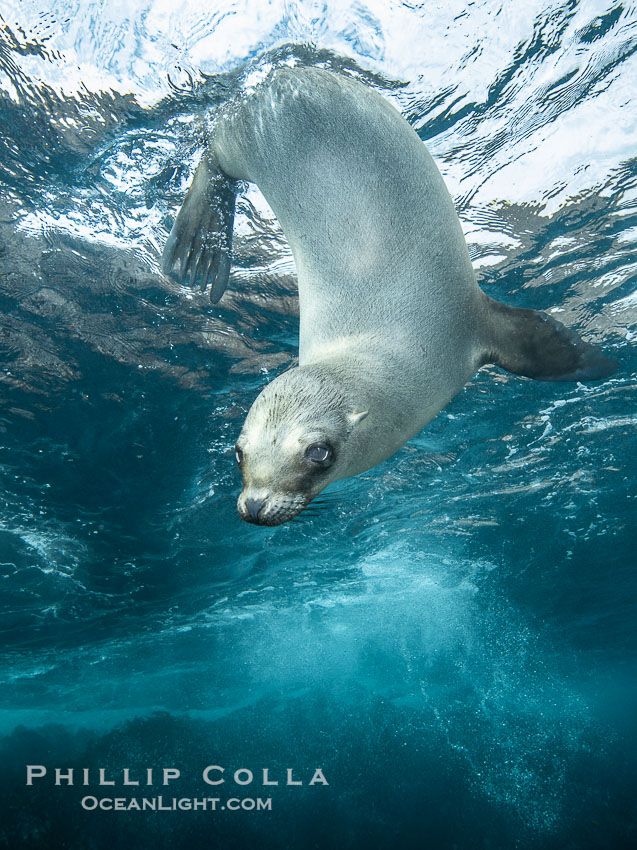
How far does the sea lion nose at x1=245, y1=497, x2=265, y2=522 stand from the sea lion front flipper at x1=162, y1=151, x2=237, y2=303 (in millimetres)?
2073

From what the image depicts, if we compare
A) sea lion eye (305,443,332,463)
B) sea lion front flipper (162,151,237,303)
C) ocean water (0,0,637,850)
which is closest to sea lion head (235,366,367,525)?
sea lion eye (305,443,332,463)

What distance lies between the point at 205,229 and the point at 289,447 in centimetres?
223

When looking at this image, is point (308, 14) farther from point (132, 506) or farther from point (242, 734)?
point (242, 734)

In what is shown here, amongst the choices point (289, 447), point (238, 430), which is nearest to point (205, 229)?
point (289, 447)

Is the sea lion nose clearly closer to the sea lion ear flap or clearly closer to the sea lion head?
the sea lion head

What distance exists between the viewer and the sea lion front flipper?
3.34 m

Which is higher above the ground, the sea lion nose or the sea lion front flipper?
the sea lion front flipper

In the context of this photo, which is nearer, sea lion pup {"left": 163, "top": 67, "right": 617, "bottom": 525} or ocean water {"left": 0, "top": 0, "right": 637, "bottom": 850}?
sea lion pup {"left": 163, "top": 67, "right": 617, "bottom": 525}

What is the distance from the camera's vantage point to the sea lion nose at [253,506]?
1745 mm

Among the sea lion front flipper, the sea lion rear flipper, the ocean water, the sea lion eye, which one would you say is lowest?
the sea lion eye

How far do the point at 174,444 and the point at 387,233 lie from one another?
746 cm

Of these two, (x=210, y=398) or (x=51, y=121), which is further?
(x=210, y=398)

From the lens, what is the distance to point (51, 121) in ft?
13.5

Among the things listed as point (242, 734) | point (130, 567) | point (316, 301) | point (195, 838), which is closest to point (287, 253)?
point (316, 301)
